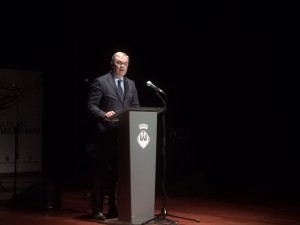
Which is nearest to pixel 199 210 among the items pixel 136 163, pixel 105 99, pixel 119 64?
pixel 136 163

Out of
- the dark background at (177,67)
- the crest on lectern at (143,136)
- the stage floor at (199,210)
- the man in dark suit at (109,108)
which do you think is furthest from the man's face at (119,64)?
the dark background at (177,67)

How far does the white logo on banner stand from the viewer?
5.02 meters

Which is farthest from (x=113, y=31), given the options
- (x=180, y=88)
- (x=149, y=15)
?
(x=180, y=88)

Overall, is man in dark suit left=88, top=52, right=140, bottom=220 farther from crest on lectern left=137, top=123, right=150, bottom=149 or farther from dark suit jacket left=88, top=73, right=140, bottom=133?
crest on lectern left=137, top=123, right=150, bottom=149

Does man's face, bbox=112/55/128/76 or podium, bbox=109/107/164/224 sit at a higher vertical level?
man's face, bbox=112/55/128/76

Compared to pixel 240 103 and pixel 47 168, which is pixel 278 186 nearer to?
pixel 240 103

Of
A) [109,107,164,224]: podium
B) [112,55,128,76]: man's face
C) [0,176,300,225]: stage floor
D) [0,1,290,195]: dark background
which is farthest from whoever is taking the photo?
[0,1,290,195]: dark background

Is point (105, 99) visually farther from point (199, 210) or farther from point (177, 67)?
point (177, 67)

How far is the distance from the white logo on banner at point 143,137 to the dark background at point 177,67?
457 centimetres

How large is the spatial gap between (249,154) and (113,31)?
11.2 feet

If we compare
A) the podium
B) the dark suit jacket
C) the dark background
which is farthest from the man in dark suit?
the dark background

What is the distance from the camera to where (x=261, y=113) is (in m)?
9.98

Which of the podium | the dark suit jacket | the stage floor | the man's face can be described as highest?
the man's face

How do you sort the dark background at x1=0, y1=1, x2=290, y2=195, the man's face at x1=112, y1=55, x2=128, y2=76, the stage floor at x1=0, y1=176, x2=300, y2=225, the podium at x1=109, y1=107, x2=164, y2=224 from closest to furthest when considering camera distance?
the podium at x1=109, y1=107, x2=164, y2=224 → the man's face at x1=112, y1=55, x2=128, y2=76 → the stage floor at x1=0, y1=176, x2=300, y2=225 → the dark background at x1=0, y1=1, x2=290, y2=195
